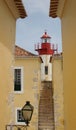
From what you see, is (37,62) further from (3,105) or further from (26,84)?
(3,105)

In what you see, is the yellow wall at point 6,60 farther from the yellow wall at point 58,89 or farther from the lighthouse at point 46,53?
the lighthouse at point 46,53

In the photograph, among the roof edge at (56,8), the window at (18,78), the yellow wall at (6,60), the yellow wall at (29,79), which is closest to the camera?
the yellow wall at (6,60)

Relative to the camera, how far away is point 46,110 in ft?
63.1

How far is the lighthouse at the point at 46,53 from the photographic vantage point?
30.1 meters

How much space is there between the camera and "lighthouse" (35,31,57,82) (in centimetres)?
3010

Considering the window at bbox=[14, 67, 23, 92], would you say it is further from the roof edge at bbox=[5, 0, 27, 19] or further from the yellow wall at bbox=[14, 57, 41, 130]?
the roof edge at bbox=[5, 0, 27, 19]

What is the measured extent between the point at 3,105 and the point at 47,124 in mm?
11494

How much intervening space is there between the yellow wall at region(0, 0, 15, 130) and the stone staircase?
10330 millimetres

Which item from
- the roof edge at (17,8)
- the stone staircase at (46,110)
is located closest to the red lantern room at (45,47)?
the stone staircase at (46,110)

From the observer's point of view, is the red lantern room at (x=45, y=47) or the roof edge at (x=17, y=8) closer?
the roof edge at (x=17, y=8)

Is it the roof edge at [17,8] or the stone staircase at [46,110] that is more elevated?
the roof edge at [17,8]

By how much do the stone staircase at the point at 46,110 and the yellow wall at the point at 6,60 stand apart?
10.3 metres

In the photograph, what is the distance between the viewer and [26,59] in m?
18.7

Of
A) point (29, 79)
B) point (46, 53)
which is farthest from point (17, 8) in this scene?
point (46, 53)
